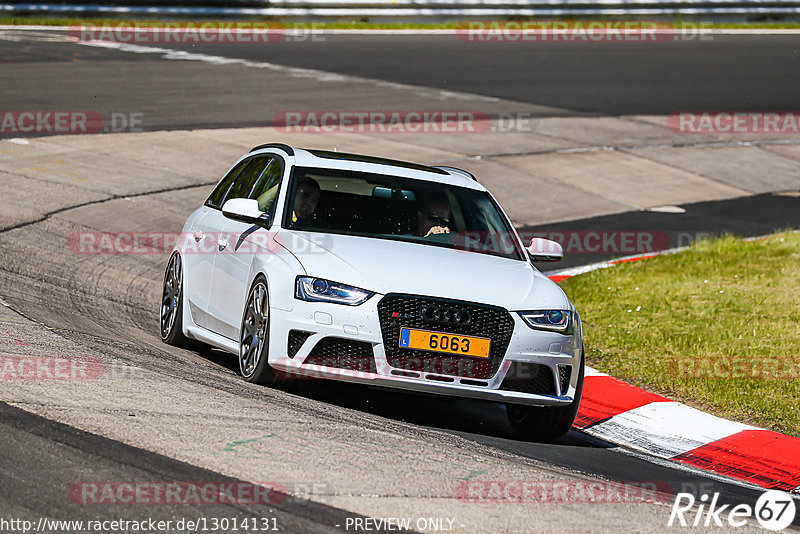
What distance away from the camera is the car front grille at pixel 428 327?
724 centimetres

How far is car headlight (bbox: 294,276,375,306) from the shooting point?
7277 millimetres

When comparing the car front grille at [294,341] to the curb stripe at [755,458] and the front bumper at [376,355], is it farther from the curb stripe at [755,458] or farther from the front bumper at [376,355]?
the curb stripe at [755,458]

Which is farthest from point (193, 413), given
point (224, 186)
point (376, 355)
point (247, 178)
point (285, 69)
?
point (285, 69)

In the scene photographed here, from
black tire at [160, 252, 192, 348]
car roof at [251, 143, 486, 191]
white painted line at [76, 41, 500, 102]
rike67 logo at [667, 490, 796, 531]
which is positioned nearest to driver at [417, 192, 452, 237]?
car roof at [251, 143, 486, 191]

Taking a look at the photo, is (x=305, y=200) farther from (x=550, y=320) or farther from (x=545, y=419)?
(x=545, y=419)

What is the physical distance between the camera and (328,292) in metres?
7.35

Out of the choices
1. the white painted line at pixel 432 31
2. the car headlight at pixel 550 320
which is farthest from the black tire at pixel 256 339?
the white painted line at pixel 432 31

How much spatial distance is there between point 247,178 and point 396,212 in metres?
1.47

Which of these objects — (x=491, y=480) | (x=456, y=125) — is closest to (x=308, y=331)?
(x=491, y=480)

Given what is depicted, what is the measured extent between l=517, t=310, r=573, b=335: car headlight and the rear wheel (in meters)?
2.88

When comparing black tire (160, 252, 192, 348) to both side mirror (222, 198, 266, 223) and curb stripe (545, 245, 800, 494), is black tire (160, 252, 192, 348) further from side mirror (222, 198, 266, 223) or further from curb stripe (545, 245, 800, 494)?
curb stripe (545, 245, 800, 494)

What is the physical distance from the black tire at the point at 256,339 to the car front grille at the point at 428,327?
0.75m

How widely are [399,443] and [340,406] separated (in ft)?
4.90

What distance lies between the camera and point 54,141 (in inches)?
685
